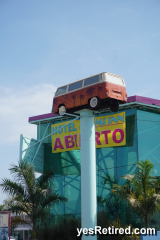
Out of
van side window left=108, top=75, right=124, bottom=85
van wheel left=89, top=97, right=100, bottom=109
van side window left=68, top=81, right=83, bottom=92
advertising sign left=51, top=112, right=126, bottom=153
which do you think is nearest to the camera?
van wheel left=89, top=97, right=100, bottom=109

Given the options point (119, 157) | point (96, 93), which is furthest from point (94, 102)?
point (119, 157)

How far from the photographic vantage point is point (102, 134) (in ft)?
80.9

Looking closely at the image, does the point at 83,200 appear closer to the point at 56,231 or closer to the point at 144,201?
the point at 144,201

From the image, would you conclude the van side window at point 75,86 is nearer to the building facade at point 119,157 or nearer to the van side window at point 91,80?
the van side window at point 91,80

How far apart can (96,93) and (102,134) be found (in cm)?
764

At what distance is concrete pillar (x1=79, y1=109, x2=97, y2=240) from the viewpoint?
56.3 ft

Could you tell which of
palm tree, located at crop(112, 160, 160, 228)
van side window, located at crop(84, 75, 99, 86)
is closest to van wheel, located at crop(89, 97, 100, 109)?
van side window, located at crop(84, 75, 99, 86)

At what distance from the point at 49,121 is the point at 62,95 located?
9228mm

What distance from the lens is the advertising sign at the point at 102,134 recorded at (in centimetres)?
2391

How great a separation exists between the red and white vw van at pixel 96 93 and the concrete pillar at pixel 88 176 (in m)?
0.69

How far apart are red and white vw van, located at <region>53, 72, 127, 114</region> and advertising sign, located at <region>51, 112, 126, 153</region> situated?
470cm

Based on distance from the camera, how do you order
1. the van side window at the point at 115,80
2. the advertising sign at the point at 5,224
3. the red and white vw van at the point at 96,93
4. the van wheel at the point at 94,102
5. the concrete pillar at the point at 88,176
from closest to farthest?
the concrete pillar at the point at 88,176 → the red and white vw van at the point at 96,93 → the van wheel at the point at 94,102 → the van side window at the point at 115,80 → the advertising sign at the point at 5,224

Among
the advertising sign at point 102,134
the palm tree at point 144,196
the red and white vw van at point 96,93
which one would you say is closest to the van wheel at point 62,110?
the red and white vw van at point 96,93

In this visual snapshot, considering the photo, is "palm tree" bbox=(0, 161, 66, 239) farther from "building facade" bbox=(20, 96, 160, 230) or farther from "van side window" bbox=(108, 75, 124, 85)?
"van side window" bbox=(108, 75, 124, 85)
